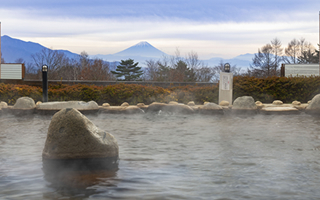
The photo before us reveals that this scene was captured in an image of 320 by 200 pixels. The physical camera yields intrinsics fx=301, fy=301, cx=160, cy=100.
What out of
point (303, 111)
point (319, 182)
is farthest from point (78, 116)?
point (303, 111)

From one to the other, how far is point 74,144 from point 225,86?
8.42 m

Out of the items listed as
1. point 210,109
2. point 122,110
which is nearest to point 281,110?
point 210,109

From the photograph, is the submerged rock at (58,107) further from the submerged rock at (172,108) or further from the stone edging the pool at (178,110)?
the submerged rock at (172,108)

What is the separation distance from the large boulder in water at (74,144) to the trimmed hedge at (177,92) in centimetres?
783

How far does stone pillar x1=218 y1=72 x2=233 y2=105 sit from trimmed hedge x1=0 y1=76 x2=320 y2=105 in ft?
2.41

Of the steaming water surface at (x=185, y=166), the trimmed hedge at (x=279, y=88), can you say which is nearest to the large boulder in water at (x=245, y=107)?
the trimmed hedge at (x=279, y=88)

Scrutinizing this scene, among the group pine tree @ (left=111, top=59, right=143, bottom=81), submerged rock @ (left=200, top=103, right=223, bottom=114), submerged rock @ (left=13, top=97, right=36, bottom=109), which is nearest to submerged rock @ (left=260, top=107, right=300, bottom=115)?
submerged rock @ (left=200, top=103, right=223, bottom=114)

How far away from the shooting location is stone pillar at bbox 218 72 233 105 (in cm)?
1198

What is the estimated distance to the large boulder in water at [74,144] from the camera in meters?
4.68

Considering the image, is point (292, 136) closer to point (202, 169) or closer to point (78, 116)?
point (202, 169)

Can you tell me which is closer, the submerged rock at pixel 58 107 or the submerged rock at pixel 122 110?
the submerged rock at pixel 58 107

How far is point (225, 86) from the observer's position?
1205 centimetres

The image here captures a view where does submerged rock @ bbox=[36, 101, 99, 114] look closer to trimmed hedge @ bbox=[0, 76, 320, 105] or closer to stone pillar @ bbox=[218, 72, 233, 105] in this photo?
trimmed hedge @ bbox=[0, 76, 320, 105]

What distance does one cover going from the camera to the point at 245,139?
652 cm
